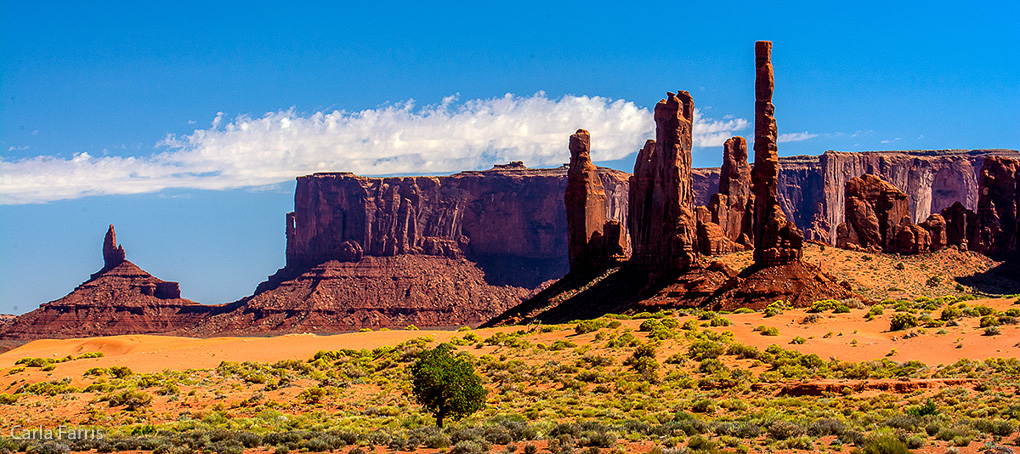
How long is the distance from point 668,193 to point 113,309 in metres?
124

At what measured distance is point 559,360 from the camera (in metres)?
43.0

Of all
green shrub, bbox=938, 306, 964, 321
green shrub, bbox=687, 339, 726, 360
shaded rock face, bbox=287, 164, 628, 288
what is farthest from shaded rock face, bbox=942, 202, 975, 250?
shaded rock face, bbox=287, 164, 628, 288

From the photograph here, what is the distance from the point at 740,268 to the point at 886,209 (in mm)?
22664

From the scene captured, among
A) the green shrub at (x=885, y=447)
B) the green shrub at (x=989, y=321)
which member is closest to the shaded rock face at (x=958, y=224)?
the green shrub at (x=989, y=321)

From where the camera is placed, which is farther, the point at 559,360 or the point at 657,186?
the point at 657,186

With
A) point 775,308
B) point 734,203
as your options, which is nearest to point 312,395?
point 775,308

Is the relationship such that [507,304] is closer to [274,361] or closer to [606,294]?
[606,294]

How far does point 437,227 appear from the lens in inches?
7771

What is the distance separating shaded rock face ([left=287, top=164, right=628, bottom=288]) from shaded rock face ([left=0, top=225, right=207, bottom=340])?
25072mm

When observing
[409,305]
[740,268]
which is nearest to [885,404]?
[740,268]

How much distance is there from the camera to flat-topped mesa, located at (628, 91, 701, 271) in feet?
231

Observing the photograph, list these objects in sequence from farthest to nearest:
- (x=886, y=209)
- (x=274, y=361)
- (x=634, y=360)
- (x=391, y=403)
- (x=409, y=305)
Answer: (x=409, y=305) → (x=886, y=209) → (x=274, y=361) → (x=634, y=360) → (x=391, y=403)

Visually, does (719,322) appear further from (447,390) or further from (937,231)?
(937,231)

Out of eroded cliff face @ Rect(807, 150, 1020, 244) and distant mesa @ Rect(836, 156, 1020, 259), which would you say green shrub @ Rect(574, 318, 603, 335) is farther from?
eroded cliff face @ Rect(807, 150, 1020, 244)
